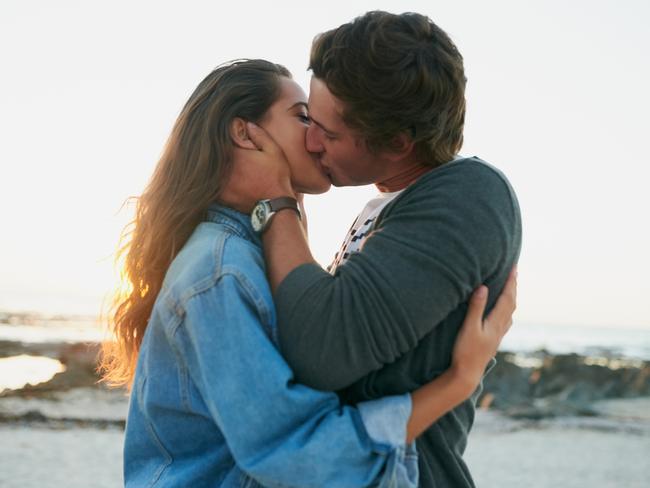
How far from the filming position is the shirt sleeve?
208 centimetres

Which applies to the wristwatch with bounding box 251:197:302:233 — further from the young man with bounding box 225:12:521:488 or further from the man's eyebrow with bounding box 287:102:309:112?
the man's eyebrow with bounding box 287:102:309:112

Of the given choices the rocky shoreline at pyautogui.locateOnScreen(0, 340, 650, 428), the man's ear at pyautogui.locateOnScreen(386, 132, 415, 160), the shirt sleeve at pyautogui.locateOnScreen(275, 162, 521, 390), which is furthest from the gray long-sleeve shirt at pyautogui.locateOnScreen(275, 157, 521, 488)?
the rocky shoreline at pyautogui.locateOnScreen(0, 340, 650, 428)

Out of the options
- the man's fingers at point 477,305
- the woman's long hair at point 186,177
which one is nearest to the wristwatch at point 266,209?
the woman's long hair at point 186,177

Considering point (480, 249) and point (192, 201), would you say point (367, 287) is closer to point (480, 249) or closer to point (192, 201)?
point (480, 249)

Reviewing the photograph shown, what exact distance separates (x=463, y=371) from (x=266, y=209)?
26.4 inches

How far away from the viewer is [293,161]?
2.55 m

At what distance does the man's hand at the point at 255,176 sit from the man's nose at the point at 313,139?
3.5 inches

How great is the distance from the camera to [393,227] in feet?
7.25

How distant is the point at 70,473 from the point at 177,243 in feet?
20.4

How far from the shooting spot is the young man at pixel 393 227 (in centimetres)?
209

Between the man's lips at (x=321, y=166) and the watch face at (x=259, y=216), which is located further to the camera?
the man's lips at (x=321, y=166)

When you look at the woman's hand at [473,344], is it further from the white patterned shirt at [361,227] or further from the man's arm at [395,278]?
the white patterned shirt at [361,227]

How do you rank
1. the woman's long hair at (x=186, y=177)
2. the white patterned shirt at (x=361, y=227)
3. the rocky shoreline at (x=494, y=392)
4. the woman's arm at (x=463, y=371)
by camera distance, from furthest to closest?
the rocky shoreline at (x=494, y=392) → the white patterned shirt at (x=361, y=227) → the woman's long hair at (x=186, y=177) → the woman's arm at (x=463, y=371)

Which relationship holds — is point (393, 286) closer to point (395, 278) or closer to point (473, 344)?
point (395, 278)
